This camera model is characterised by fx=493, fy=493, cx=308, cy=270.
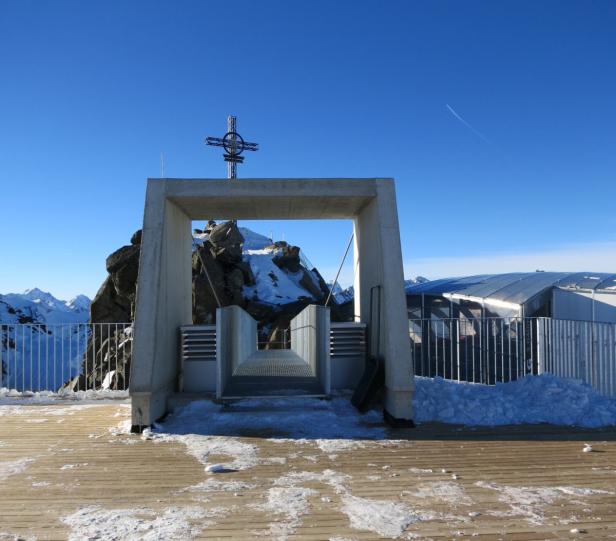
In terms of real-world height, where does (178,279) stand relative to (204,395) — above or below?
above

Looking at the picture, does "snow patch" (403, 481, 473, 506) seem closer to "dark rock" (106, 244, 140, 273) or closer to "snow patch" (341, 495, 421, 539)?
"snow patch" (341, 495, 421, 539)

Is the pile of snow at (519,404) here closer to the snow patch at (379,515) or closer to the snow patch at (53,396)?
the snow patch at (379,515)

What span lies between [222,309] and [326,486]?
425 centimetres

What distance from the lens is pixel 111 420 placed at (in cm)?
734

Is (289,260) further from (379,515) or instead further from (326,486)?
(379,515)

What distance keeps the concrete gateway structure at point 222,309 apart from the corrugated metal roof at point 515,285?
13.7 m

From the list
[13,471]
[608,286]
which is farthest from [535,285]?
[13,471]

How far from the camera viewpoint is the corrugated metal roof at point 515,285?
19828 millimetres

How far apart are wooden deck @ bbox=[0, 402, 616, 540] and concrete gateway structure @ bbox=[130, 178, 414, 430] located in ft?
2.98

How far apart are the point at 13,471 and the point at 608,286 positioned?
1967cm

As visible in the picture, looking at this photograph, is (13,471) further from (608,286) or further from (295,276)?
(295,276)

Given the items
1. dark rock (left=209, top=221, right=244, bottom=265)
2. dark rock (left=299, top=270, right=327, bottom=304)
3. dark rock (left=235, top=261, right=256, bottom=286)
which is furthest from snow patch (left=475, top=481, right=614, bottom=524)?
dark rock (left=299, top=270, right=327, bottom=304)

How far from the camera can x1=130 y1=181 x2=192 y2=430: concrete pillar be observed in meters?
6.74

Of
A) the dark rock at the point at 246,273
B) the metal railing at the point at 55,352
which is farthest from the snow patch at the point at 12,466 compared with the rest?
the dark rock at the point at 246,273
